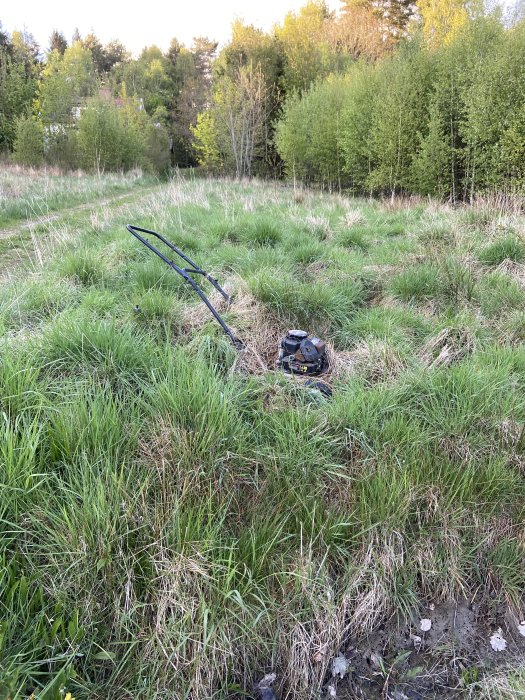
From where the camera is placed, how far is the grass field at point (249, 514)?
1.50 meters

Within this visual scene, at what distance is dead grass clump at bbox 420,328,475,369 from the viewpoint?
9.95 ft

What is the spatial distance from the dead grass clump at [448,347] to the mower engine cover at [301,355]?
0.73 m

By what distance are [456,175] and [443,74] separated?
2.29 metres

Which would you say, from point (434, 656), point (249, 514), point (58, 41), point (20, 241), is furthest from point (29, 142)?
point (58, 41)

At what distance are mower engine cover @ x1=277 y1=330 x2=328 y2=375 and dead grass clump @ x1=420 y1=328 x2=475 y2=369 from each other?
2.39 feet

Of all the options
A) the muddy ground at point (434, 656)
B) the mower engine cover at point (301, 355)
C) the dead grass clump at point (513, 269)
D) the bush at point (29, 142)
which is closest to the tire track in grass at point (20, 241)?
the mower engine cover at point (301, 355)

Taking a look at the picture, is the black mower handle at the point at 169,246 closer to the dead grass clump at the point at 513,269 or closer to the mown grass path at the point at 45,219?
the dead grass clump at the point at 513,269

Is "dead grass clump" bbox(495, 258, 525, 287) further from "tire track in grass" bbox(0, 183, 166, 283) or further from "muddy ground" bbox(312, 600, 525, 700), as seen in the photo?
"tire track in grass" bbox(0, 183, 166, 283)

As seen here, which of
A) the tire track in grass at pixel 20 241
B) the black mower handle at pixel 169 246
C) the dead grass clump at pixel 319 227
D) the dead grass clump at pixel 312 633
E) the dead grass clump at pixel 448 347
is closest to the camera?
the dead grass clump at pixel 312 633

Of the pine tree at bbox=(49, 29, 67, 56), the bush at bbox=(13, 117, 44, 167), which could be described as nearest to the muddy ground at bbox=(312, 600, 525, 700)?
the bush at bbox=(13, 117, 44, 167)

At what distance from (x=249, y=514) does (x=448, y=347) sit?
1990 mm

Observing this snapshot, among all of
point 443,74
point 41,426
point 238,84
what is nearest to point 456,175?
point 443,74

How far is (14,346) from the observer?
2.43m

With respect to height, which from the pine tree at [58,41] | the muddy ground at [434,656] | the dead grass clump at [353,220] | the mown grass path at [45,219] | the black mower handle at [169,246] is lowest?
the muddy ground at [434,656]
